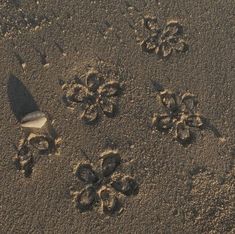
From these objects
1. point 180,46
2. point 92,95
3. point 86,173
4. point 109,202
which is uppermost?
point 180,46

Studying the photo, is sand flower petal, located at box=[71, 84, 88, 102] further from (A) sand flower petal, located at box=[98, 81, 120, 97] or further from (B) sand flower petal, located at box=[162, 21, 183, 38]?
(B) sand flower petal, located at box=[162, 21, 183, 38]

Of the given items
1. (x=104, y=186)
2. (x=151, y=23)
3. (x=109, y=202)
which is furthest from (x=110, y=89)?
(x=109, y=202)

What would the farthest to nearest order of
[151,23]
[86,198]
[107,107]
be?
[151,23] → [107,107] → [86,198]

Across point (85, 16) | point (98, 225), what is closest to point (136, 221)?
point (98, 225)

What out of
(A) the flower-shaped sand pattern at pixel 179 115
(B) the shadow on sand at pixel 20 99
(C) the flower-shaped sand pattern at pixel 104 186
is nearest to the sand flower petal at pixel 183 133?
(A) the flower-shaped sand pattern at pixel 179 115

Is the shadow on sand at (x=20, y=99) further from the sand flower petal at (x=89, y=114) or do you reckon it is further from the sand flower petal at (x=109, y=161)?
the sand flower petal at (x=109, y=161)

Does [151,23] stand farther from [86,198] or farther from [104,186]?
[86,198]
